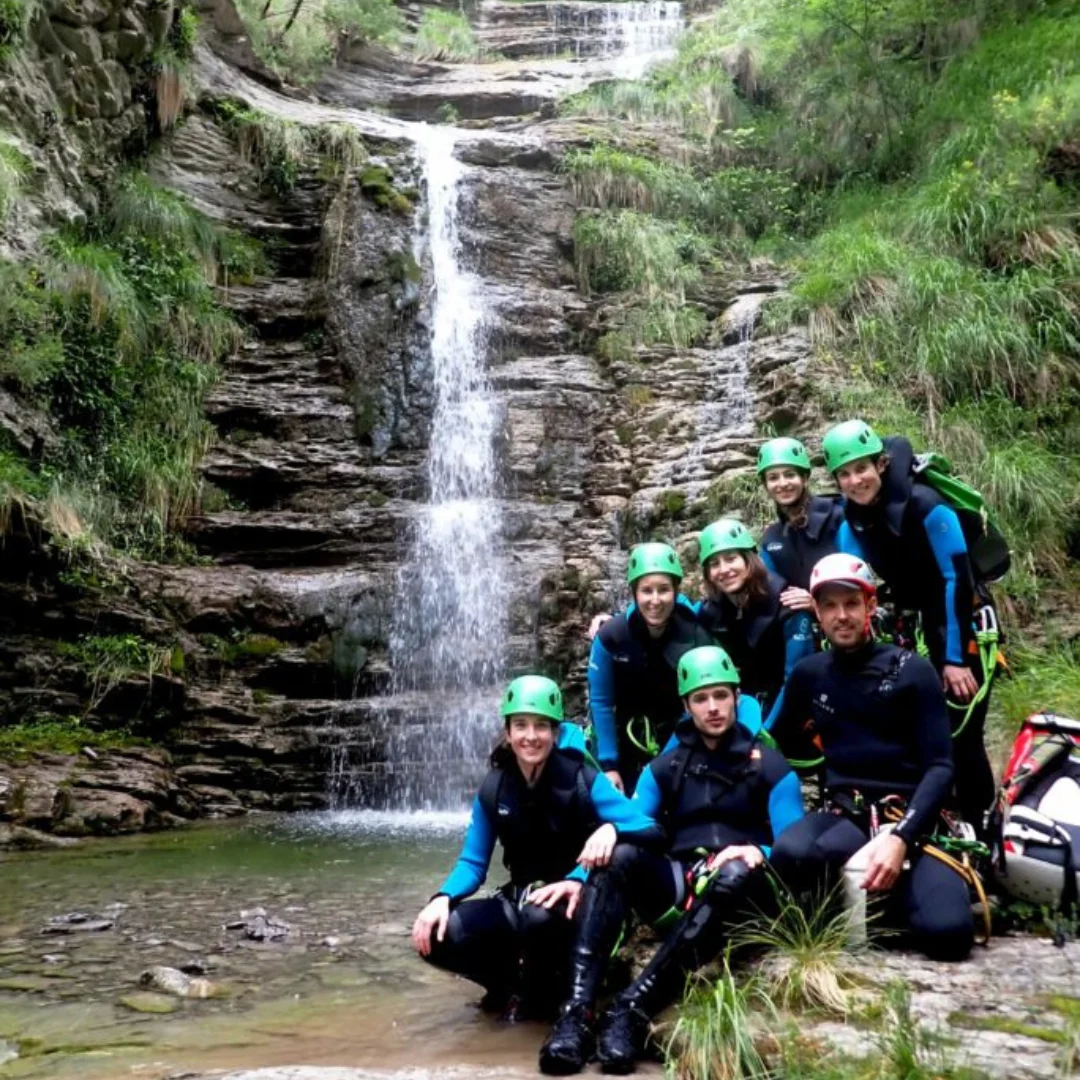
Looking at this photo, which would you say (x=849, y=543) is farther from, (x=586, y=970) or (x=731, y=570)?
(x=586, y=970)

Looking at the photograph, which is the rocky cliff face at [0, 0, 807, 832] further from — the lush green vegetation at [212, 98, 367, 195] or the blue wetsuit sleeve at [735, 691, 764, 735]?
the blue wetsuit sleeve at [735, 691, 764, 735]

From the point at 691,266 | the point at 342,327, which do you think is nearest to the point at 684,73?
the point at 691,266

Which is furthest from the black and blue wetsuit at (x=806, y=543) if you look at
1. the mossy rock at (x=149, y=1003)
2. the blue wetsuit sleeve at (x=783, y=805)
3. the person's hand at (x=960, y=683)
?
the mossy rock at (x=149, y=1003)

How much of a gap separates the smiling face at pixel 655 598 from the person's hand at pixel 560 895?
128 centimetres

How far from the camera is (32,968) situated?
4.16 m

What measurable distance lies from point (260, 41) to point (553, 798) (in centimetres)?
1676

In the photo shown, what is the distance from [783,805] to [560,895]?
33.7 inches

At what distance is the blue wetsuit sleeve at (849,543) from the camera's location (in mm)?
4328

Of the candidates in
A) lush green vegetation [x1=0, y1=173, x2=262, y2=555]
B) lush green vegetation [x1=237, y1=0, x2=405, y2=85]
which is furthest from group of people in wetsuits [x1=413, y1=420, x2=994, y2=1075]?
lush green vegetation [x1=237, y1=0, x2=405, y2=85]

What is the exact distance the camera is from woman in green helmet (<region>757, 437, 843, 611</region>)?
15.1 feet

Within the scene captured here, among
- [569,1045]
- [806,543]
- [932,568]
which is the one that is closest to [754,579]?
[806,543]

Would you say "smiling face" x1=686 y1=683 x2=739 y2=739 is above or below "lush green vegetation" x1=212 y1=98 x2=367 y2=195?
below

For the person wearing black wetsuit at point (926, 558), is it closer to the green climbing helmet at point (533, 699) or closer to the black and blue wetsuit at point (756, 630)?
the black and blue wetsuit at point (756, 630)

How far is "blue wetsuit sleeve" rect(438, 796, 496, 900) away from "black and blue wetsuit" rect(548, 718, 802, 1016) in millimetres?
483
